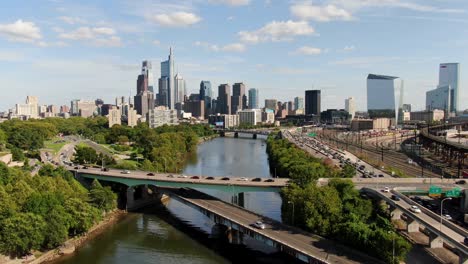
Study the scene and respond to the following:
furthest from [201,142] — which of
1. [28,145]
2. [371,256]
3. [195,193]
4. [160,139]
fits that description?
[371,256]

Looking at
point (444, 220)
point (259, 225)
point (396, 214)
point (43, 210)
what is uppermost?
point (444, 220)

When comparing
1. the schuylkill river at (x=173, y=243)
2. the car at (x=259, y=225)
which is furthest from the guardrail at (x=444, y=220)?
the car at (x=259, y=225)

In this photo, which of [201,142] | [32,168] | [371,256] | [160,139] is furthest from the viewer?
[201,142]

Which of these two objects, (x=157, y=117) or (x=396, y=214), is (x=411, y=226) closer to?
(x=396, y=214)

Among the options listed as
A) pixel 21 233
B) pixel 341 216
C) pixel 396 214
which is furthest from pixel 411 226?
pixel 21 233

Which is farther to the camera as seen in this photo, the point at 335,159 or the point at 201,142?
the point at 201,142

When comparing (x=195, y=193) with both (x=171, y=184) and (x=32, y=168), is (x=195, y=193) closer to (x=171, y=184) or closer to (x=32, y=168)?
(x=171, y=184)

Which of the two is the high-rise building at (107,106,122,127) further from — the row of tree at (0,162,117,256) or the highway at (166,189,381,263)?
the highway at (166,189,381,263)
